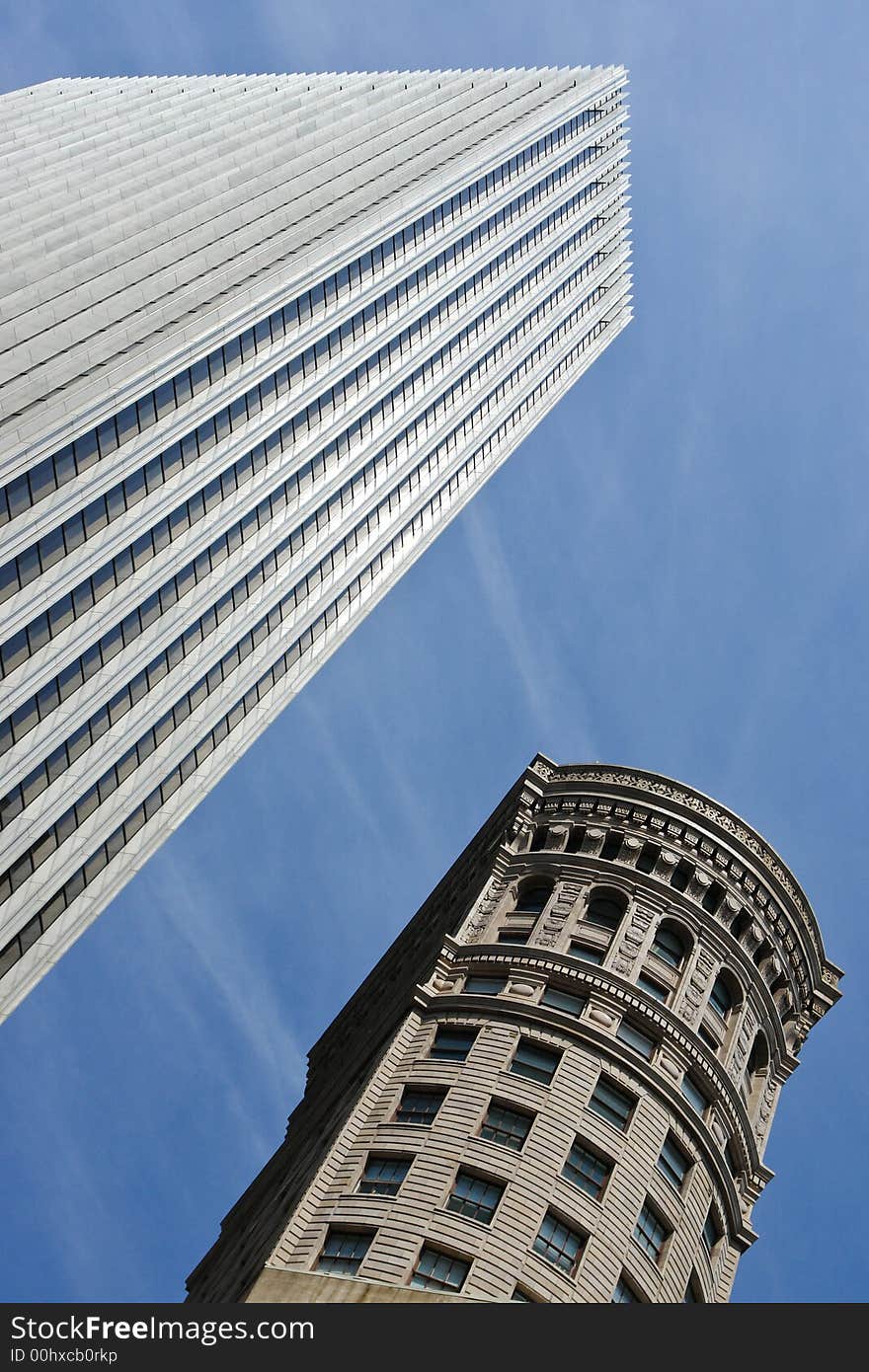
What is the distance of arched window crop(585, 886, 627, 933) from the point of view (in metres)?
70.2

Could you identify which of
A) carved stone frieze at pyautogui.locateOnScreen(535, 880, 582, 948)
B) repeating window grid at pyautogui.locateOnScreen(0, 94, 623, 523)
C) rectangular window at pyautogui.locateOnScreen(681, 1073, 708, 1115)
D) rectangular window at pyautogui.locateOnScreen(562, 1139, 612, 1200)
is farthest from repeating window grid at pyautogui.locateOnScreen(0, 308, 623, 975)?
rectangular window at pyautogui.locateOnScreen(681, 1073, 708, 1115)

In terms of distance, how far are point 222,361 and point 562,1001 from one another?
49.2 metres

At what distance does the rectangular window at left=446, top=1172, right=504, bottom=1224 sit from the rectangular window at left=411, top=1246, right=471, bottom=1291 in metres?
1.97

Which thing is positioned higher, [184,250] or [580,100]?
[580,100]

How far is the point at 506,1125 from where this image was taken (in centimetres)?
5756

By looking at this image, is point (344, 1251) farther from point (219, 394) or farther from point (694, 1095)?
point (219, 394)

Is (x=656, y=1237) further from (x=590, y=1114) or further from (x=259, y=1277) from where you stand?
(x=259, y=1277)

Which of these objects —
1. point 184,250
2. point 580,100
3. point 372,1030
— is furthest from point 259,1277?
point 580,100

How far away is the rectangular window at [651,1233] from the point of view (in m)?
55.9

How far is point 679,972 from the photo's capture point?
68.6 metres

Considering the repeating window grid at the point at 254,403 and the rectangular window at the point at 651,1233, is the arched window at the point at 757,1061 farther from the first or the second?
the repeating window grid at the point at 254,403

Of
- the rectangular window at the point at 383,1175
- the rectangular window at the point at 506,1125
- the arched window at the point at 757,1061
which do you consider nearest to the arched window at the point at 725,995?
the arched window at the point at 757,1061
